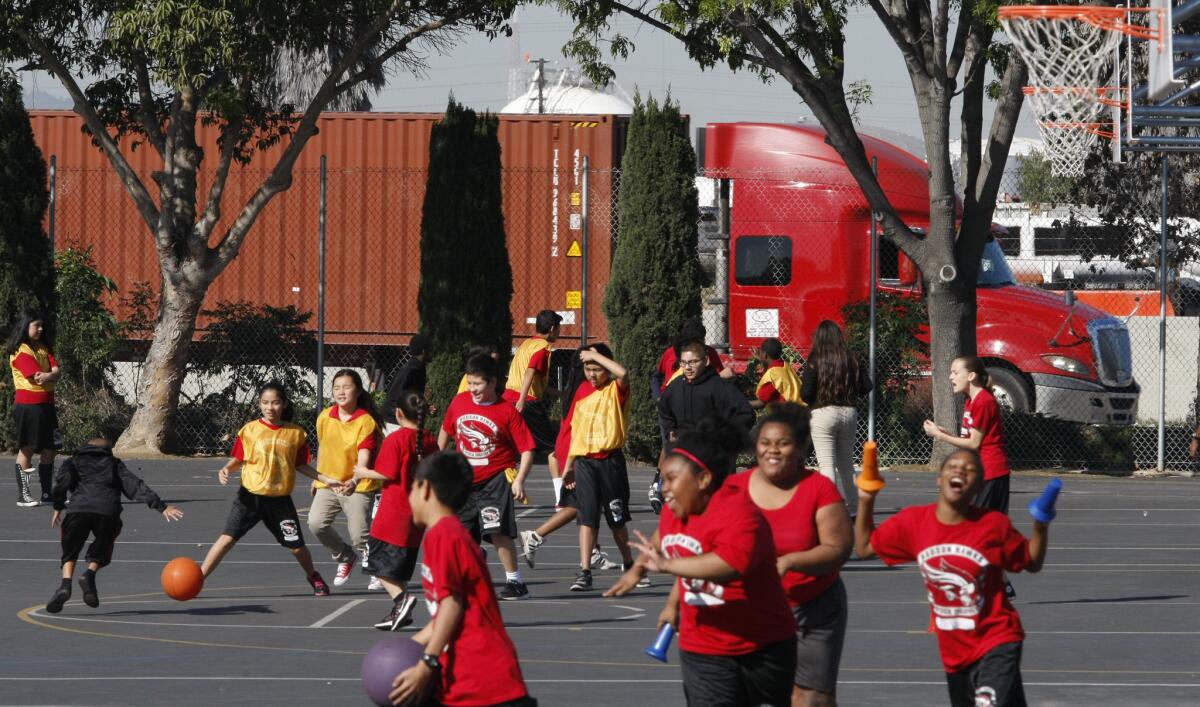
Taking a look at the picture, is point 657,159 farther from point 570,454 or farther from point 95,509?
point 95,509

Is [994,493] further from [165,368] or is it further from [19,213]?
[19,213]

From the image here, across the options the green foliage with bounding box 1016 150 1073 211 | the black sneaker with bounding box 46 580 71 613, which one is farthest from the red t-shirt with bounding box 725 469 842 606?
A: the green foliage with bounding box 1016 150 1073 211

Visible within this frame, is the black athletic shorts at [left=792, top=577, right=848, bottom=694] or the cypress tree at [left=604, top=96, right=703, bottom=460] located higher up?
the cypress tree at [left=604, top=96, right=703, bottom=460]

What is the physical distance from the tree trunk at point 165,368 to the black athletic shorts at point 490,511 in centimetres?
1135

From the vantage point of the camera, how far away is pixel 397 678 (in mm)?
5562

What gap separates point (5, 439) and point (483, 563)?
1782cm

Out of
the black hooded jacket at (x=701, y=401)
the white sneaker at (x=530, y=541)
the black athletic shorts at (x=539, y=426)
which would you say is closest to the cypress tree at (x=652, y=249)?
the black athletic shorts at (x=539, y=426)

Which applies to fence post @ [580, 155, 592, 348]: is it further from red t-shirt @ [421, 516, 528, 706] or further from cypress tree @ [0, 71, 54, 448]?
red t-shirt @ [421, 516, 528, 706]

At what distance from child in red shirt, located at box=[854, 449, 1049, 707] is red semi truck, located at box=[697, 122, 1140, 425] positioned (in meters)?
15.4

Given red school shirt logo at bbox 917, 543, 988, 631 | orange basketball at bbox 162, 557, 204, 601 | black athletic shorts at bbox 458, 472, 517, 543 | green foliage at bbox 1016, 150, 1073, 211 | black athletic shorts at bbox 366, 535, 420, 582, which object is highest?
green foliage at bbox 1016, 150, 1073, 211

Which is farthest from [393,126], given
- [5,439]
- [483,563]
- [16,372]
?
[483,563]

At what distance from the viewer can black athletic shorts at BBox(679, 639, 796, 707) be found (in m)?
6.06

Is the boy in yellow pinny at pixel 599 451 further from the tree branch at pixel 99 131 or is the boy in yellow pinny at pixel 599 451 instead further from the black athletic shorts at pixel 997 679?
the tree branch at pixel 99 131

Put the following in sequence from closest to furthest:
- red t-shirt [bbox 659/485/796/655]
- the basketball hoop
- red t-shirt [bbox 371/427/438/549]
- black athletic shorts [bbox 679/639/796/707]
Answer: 1. red t-shirt [bbox 659/485/796/655]
2. black athletic shorts [bbox 679/639/796/707]
3. red t-shirt [bbox 371/427/438/549]
4. the basketball hoop
